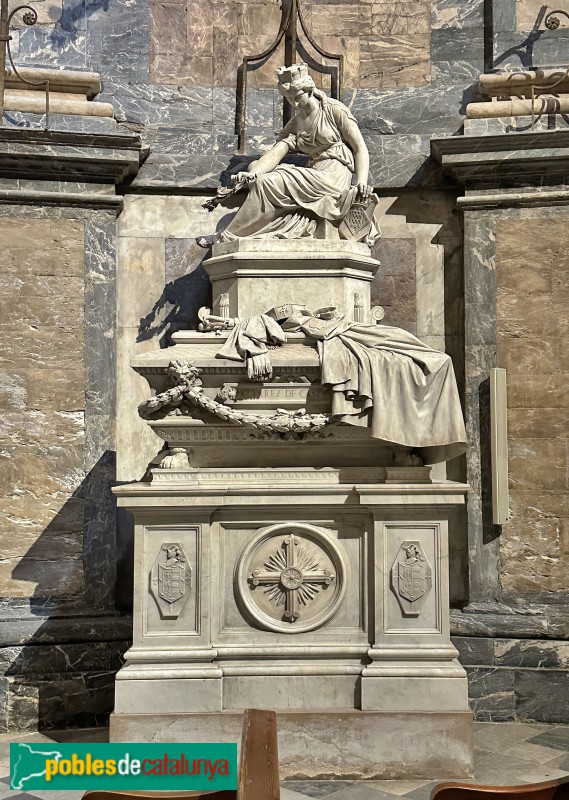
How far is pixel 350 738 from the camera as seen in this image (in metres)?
6.15

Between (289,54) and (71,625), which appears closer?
(71,625)

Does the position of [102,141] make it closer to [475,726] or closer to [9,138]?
[9,138]

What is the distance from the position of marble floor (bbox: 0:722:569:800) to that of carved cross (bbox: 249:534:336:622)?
983mm

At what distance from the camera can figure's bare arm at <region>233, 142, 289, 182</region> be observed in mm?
7785

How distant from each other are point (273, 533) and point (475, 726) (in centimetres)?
222

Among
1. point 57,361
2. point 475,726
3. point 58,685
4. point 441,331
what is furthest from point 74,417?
point 475,726

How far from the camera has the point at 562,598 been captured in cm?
775

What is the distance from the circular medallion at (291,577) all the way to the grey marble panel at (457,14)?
4.49 metres

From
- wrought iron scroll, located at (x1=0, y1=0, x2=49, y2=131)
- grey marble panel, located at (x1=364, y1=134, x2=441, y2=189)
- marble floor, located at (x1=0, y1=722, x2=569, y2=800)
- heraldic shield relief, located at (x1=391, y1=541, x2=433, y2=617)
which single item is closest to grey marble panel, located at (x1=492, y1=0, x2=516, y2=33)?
grey marble panel, located at (x1=364, y1=134, x2=441, y2=189)

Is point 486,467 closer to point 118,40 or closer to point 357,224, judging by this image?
point 357,224

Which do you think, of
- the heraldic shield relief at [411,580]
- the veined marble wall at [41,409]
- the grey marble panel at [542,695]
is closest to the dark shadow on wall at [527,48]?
the veined marble wall at [41,409]

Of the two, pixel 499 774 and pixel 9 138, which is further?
pixel 9 138

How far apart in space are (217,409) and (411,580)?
59.1 inches

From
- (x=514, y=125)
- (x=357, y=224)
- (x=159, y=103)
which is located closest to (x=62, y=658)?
(x=357, y=224)
